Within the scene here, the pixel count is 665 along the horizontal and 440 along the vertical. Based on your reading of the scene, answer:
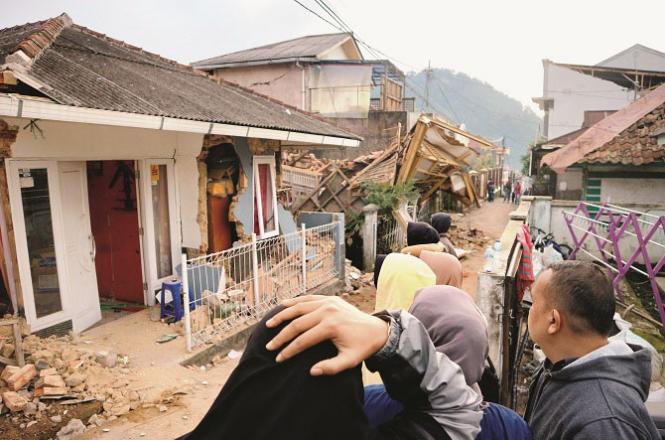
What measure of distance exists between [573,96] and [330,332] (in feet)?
115

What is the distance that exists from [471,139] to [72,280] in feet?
30.9

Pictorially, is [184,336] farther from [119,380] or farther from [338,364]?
[338,364]

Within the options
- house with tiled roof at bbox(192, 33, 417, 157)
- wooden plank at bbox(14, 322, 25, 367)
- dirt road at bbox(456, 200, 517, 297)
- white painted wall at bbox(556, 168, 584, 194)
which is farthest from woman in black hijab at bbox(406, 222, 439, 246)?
house with tiled roof at bbox(192, 33, 417, 157)

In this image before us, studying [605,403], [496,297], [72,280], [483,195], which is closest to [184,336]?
[72,280]

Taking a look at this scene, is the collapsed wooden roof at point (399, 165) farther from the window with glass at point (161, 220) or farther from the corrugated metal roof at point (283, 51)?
the corrugated metal roof at point (283, 51)

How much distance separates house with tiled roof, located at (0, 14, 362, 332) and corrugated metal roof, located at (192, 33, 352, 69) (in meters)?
12.4

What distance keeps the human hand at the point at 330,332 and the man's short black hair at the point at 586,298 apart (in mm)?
1075

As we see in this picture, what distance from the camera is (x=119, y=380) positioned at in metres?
4.64

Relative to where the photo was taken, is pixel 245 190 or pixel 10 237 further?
pixel 245 190

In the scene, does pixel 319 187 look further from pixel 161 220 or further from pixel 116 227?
pixel 116 227

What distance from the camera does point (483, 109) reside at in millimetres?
92250

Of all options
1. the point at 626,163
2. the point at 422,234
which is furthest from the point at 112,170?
the point at 626,163

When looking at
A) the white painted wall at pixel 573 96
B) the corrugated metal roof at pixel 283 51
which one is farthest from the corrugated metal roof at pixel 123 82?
the white painted wall at pixel 573 96

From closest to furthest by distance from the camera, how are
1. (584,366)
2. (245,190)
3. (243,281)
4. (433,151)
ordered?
→ (584,366), (243,281), (245,190), (433,151)
